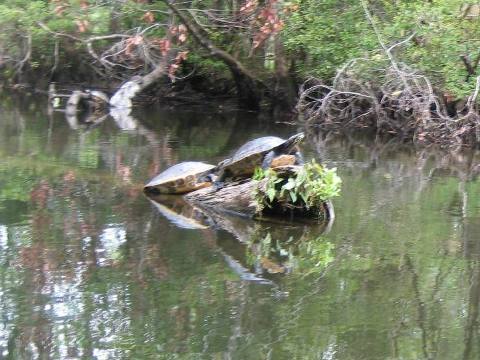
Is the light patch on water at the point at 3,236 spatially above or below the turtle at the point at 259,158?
below

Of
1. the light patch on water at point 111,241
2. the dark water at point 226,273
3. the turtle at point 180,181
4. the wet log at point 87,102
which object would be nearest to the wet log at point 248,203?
the dark water at point 226,273

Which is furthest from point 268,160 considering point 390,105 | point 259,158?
point 390,105

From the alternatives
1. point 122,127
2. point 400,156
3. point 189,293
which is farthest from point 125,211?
point 122,127

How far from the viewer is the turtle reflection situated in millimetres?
6359

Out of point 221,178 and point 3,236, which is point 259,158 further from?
point 3,236

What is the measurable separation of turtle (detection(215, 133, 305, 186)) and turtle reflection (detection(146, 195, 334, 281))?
71cm

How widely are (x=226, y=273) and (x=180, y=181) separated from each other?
322 cm

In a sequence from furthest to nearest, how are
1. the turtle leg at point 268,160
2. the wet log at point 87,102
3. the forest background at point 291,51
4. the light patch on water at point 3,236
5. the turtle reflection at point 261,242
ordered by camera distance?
the wet log at point 87,102, the forest background at point 291,51, the turtle leg at point 268,160, the light patch on water at point 3,236, the turtle reflection at point 261,242

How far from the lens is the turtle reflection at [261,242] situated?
6359mm

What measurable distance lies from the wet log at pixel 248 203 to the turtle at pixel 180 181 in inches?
14.0

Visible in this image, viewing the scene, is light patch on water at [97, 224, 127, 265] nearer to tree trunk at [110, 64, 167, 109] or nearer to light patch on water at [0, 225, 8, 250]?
light patch on water at [0, 225, 8, 250]

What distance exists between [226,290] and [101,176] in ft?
16.4

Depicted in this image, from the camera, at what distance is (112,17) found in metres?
20.1

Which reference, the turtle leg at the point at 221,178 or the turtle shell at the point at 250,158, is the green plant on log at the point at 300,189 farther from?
the turtle leg at the point at 221,178
